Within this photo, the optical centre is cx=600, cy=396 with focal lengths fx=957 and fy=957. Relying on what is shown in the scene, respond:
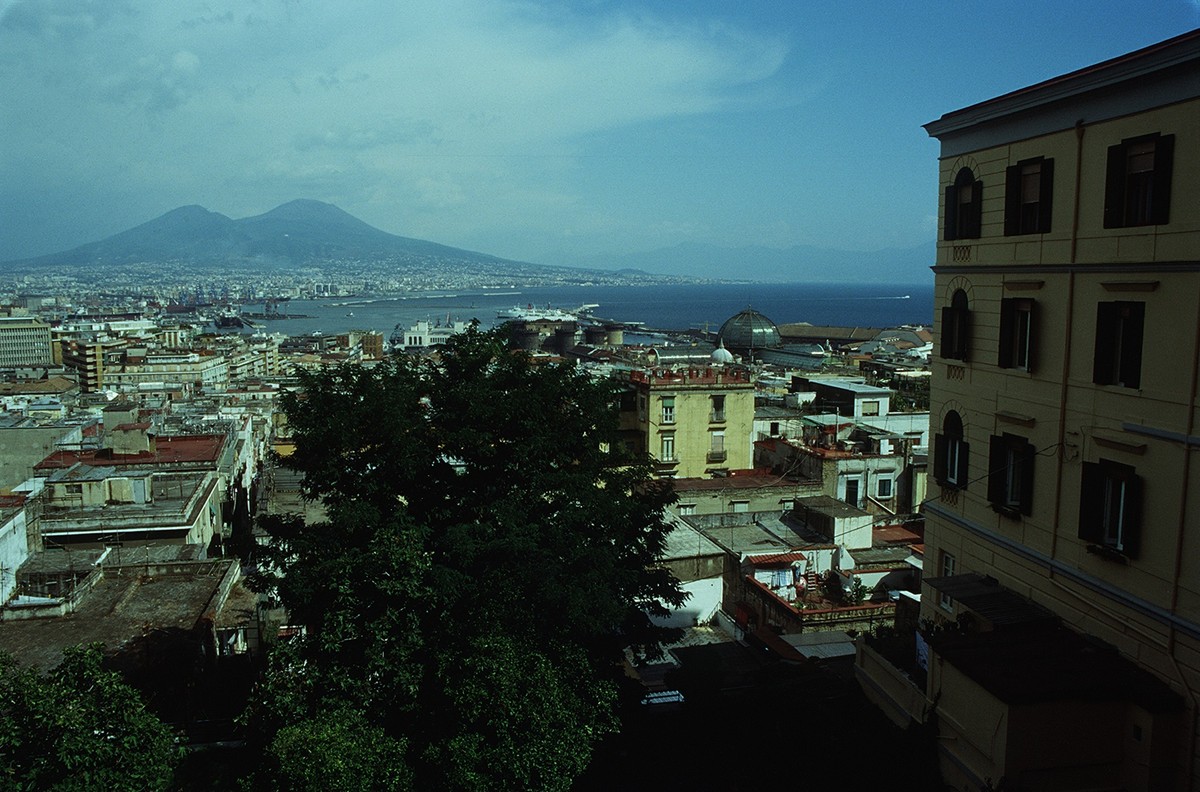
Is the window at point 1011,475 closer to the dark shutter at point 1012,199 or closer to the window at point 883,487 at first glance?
the dark shutter at point 1012,199

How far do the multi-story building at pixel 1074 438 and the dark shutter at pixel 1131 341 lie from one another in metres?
0.02

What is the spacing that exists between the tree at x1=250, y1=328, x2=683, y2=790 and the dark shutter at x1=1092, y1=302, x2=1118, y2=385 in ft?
17.4

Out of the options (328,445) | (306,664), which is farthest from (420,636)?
(328,445)

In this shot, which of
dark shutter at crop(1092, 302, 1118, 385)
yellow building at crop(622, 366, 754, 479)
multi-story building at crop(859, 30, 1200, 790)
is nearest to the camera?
multi-story building at crop(859, 30, 1200, 790)

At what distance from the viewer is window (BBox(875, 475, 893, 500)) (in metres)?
25.2

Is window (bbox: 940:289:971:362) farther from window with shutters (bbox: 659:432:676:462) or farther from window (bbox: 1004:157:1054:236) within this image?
window with shutters (bbox: 659:432:676:462)

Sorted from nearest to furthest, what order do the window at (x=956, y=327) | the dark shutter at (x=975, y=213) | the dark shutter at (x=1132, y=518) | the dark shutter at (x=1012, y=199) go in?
the dark shutter at (x=1132, y=518)
the dark shutter at (x=1012, y=199)
the dark shutter at (x=975, y=213)
the window at (x=956, y=327)

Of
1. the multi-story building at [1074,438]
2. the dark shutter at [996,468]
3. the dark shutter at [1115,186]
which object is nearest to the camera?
the multi-story building at [1074,438]

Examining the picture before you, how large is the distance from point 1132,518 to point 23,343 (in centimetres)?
11219

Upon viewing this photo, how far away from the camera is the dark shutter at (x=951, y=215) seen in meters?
10.5

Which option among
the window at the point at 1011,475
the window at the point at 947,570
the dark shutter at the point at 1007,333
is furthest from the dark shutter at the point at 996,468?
the window at the point at 947,570

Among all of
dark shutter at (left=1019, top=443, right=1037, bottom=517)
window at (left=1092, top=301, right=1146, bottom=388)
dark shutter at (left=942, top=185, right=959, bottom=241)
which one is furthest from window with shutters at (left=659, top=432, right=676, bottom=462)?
window at (left=1092, top=301, right=1146, bottom=388)

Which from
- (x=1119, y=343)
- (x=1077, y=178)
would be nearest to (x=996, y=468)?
(x=1119, y=343)

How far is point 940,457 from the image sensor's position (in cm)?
1102
